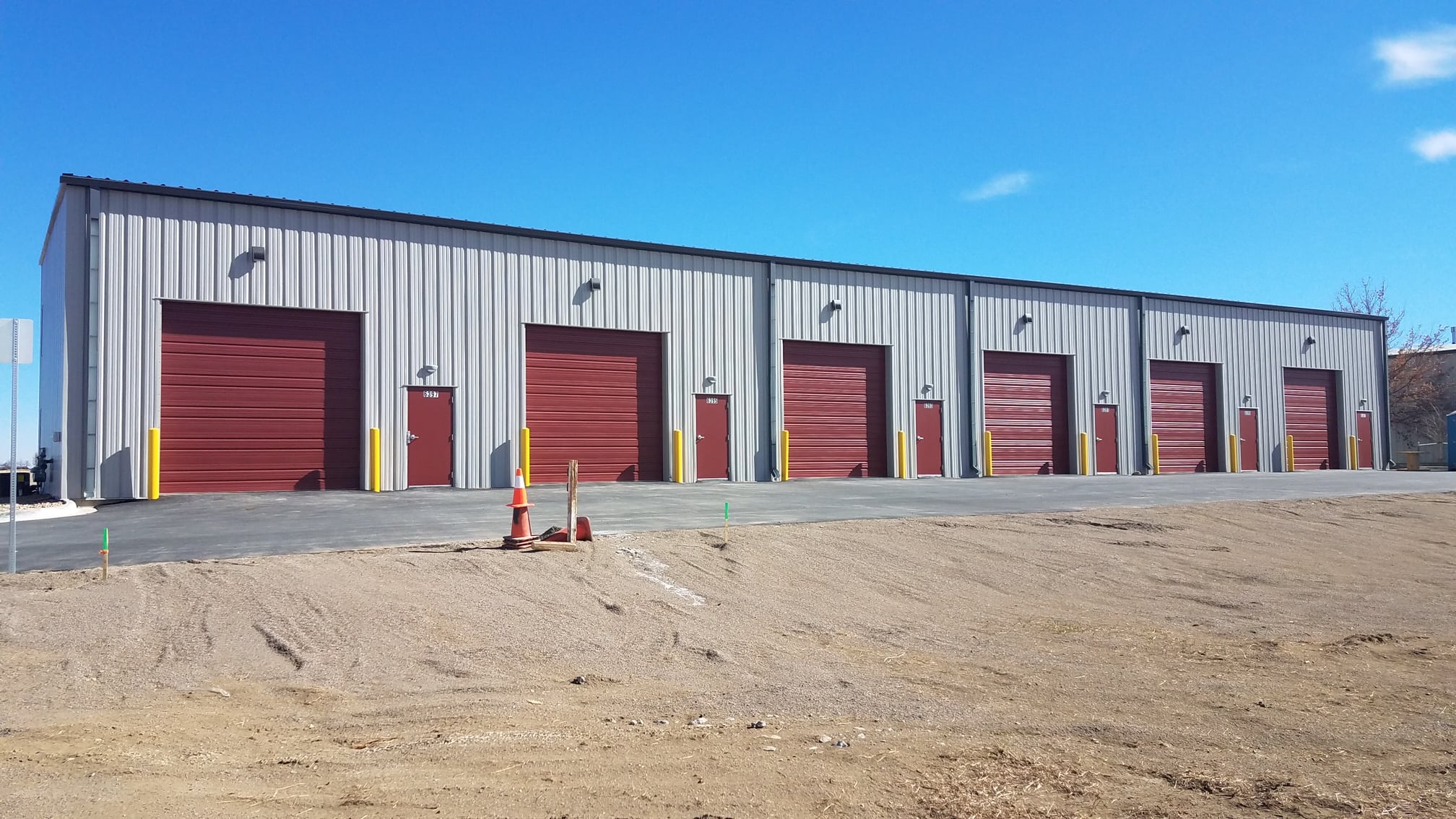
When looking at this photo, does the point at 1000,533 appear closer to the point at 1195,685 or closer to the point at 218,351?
the point at 1195,685

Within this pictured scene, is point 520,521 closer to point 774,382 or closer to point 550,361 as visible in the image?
point 550,361

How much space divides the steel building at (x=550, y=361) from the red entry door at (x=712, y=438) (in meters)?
0.06

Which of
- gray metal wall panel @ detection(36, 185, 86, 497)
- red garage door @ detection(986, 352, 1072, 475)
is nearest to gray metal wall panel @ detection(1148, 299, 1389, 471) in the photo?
red garage door @ detection(986, 352, 1072, 475)

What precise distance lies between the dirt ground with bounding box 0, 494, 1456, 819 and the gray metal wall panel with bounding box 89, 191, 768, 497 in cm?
955

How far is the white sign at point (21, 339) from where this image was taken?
28.6 ft

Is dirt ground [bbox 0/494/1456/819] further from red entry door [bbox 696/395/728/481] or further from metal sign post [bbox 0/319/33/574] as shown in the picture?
red entry door [bbox 696/395/728/481]

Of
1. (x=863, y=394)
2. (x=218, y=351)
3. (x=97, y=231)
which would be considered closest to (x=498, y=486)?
(x=218, y=351)

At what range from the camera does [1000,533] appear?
41.4ft

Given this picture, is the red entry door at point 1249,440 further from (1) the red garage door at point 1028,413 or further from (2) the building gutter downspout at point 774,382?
(2) the building gutter downspout at point 774,382

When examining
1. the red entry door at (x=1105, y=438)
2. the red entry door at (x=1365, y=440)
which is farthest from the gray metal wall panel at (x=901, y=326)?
the red entry door at (x=1365, y=440)

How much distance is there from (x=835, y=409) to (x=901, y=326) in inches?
118

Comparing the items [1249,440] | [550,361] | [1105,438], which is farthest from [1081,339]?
[550,361]

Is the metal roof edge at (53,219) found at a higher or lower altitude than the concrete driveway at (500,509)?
higher

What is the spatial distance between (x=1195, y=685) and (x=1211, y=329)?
2827 centimetres
